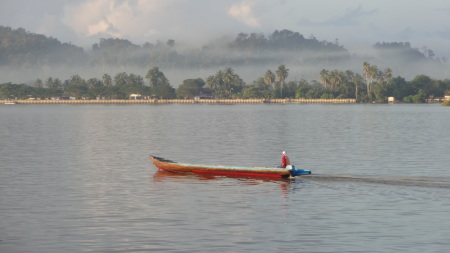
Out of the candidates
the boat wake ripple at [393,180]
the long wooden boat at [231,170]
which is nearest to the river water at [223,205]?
the boat wake ripple at [393,180]

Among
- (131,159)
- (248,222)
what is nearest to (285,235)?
(248,222)

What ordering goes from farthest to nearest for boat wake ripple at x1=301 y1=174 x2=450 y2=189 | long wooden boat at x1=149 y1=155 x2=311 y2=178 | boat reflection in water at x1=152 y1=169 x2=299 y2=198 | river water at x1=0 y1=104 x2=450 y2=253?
long wooden boat at x1=149 y1=155 x2=311 y2=178 → boat reflection in water at x1=152 y1=169 x2=299 y2=198 → boat wake ripple at x1=301 y1=174 x2=450 y2=189 → river water at x1=0 y1=104 x2=450 y2=253

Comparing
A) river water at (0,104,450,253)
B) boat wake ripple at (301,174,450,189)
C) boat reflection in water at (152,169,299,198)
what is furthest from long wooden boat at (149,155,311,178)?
boat wake ripple at (301,174,450,189)

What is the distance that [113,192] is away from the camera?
40.5m

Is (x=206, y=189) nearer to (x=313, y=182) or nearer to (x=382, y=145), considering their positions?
(x=313, y=182)

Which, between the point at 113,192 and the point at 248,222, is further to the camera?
the point at 113,192

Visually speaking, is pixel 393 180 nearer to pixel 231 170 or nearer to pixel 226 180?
pixel 231 170

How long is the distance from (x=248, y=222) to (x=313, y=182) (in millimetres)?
12743

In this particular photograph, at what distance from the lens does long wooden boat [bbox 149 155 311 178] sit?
142ft

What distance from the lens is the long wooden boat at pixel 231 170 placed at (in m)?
43.3

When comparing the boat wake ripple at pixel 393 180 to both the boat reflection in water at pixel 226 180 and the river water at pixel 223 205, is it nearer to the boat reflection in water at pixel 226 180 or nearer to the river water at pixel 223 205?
the river water at pixel 223 205

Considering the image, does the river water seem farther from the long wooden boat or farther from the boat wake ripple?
the long wooden boat

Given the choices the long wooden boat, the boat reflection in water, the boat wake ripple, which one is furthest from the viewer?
the long wooden boat

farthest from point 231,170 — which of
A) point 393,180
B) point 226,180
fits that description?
point 393,180
